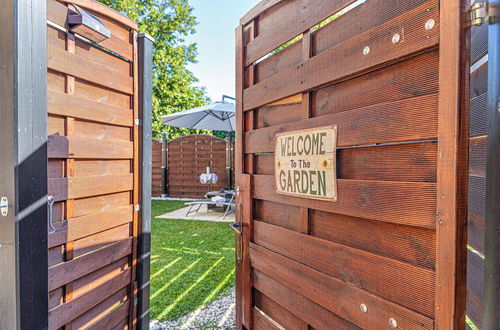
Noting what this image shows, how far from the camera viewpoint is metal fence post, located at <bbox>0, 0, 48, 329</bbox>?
3.62 feet

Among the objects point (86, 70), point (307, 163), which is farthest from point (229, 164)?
point (307, 163)

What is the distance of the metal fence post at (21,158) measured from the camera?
1.10 metres

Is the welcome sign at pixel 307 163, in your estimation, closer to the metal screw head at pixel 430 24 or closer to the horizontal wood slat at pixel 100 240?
the metal screw head at pixel 430 24

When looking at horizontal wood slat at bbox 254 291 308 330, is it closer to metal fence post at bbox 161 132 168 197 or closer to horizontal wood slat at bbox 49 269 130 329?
horizontal wood slat at bbox 49 269 130 329

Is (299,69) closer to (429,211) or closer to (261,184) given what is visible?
(261,184)

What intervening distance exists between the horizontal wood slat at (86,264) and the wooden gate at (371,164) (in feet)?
3.25

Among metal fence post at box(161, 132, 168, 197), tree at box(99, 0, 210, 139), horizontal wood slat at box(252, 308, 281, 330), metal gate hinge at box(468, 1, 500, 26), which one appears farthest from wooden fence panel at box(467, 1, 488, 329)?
tree at box(99, 0, 210, 139)

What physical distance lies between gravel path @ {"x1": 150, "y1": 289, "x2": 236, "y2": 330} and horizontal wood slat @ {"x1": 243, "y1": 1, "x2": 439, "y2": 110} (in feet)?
5.98

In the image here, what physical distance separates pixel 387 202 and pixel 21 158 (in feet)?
4.37

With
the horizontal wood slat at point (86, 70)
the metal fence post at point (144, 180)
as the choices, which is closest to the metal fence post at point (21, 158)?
the horizontal wood slat at point (86, 70)

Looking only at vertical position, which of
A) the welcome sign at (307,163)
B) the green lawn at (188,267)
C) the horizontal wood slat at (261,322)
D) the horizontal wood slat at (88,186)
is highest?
the welcome sign at (307,163)

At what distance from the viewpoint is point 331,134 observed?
1.08 meters

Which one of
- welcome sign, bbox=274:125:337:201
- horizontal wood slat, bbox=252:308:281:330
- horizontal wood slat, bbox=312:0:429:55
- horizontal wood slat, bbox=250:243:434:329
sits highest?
horizontal wood slat, bbox=312:0:429:55

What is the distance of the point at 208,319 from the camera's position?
235 centimetres
